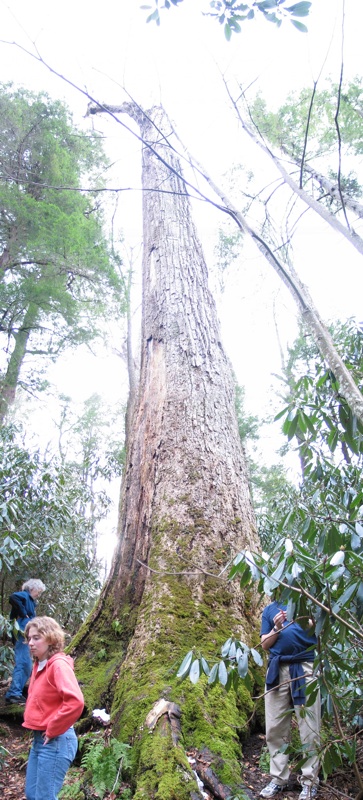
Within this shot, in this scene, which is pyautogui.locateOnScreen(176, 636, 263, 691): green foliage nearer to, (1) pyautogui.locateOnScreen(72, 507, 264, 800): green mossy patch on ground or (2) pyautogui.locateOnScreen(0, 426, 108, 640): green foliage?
(1) pyautogui.locateOnScreen(72, 507, 264, 800): green mossy patch on ground

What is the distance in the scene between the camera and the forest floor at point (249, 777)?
2.16 m

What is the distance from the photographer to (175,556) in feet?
10.0

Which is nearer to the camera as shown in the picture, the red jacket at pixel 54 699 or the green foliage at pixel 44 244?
the red jacket at pixel 54 699

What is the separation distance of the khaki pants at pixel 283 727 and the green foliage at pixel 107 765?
0.69 metres

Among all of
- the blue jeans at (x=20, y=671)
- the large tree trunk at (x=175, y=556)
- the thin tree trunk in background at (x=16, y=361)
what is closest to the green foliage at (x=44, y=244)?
the thin tree trunk in background at (x=16, y=361)

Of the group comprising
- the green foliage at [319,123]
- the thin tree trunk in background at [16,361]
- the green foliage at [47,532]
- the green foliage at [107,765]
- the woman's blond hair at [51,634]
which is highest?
the green foliage at [319,123]

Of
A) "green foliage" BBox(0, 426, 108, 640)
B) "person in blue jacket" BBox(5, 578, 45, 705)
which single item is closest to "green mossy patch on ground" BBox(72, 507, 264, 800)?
"person in blue jacket" BBox(5, 578, 45, 705)

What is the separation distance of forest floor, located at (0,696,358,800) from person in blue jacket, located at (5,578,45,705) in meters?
0.51

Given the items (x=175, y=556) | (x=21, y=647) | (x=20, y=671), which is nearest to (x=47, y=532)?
(x=21, y=647)

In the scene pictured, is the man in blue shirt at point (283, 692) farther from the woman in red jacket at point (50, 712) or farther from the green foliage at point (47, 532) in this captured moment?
the green foliage at point (47, 532)

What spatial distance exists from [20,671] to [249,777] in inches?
110

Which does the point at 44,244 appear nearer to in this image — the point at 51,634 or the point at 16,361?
the point at 16,361

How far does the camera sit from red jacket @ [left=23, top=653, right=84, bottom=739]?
2186 mm

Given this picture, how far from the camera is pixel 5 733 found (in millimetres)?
3775
